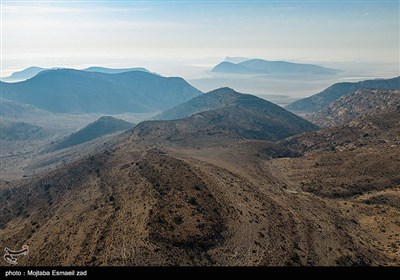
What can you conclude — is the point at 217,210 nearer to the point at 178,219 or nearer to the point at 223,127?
the point at 178,219

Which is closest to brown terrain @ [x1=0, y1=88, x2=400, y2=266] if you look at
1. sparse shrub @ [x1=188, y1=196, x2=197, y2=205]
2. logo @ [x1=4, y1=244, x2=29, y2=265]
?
sparse shrub @ [x1=188, y1=196, x2=197, y2=205]

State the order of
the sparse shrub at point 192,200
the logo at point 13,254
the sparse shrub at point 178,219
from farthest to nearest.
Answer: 1. the sparse shrub at point 192,200
2. the sparse shrub at point 178,219
3. the logo at point 13,254

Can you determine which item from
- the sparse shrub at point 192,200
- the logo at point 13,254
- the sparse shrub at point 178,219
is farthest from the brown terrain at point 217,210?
the logo at point 13,254

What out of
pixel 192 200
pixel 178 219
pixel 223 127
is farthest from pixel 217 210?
pixel 223 127

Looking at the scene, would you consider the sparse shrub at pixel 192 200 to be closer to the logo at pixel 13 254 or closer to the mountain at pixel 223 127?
the logo at pixel 13 254

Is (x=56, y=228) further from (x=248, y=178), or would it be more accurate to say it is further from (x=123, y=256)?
(x=248, y=178)
